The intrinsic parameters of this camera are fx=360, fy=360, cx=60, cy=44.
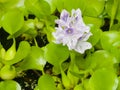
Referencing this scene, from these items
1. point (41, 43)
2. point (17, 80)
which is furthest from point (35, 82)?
point (41, 43)

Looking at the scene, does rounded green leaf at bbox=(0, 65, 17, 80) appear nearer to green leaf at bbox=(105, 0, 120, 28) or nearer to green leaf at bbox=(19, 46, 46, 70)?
green leaf at bbox=(19, 46, 46, 70)

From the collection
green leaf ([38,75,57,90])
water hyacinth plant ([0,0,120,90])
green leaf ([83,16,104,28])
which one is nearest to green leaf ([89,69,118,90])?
water hyacinth plant ([0,0,120,90])

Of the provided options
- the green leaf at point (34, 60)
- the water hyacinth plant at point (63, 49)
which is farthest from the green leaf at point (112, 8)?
the green leaf at point (34, 60)

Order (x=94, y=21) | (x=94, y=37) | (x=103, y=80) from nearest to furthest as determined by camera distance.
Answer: (x=103, y=80) < (x=94, y=37) < (x=94, y=21)

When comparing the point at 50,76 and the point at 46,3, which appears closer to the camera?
the point at 50,76

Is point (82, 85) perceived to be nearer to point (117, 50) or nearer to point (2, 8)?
point (117, 50)

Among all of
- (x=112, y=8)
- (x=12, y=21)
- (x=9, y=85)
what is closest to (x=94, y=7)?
(x=112, y=8)

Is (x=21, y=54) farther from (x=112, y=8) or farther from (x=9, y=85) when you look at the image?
(x=112, y=8)
